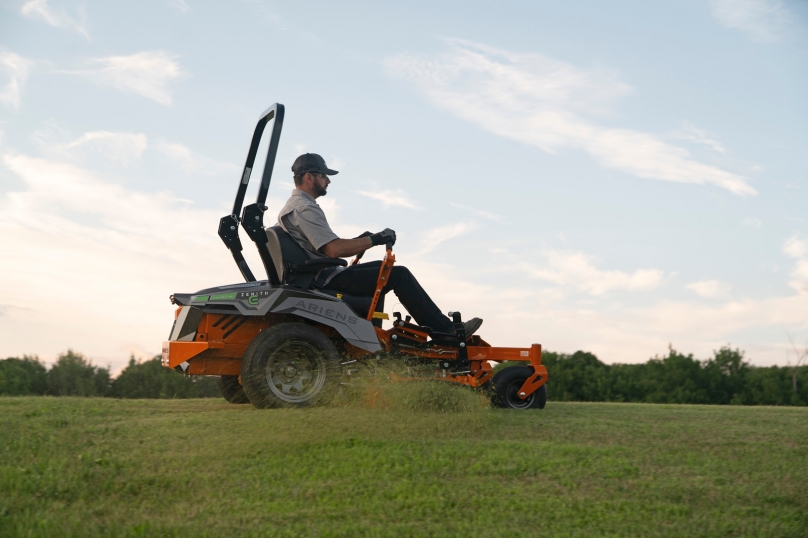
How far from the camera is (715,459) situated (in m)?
4.91

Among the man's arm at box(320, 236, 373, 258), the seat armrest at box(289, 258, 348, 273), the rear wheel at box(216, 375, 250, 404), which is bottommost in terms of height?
the rear wheel at box(216, 375, 250, 404)

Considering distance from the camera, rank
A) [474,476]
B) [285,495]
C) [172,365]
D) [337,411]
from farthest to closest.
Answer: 1. [172,365]
2. [337,411]
3. [474,476]
4. [285,495]

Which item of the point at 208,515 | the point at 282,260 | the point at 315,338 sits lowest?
the point at 208,515

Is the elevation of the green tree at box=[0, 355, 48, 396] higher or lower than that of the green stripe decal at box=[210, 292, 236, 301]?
lower

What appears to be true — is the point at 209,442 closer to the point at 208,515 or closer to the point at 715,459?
the point at 208,515

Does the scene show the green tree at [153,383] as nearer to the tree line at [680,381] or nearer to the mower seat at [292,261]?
the mower seat at [292,261]

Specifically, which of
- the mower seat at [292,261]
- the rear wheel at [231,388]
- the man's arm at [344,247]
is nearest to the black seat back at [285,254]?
the mower seat at [292,261]

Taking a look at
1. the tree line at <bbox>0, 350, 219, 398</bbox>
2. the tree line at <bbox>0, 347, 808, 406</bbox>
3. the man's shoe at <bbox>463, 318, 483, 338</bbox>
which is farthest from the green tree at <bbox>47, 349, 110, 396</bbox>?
the tree line at <bbox>0, 347, 808, 406</bbox>

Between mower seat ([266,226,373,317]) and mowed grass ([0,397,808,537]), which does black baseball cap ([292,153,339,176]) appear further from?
mowed grass ([0,397,808,537])

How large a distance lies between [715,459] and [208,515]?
10.4ft

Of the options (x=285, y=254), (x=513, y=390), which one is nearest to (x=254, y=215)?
(x=285, y=254)

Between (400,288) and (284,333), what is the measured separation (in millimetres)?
1313

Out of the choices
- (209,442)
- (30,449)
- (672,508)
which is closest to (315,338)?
(209,442)

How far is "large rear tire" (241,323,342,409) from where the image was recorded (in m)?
6.28
